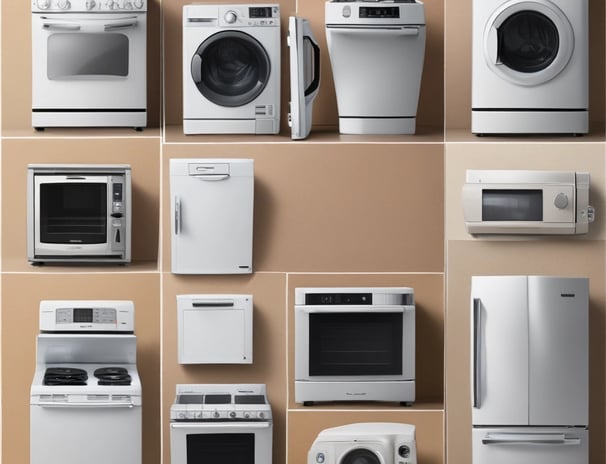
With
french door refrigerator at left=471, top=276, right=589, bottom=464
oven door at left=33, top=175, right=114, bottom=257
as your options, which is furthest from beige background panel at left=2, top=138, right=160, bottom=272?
french door refrigerator at left=471, top=276, right=589, bottom=464

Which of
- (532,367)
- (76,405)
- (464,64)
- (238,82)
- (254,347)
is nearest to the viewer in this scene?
(532,367)

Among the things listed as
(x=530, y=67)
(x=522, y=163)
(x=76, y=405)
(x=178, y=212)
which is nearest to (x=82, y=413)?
(x=76, y=405)

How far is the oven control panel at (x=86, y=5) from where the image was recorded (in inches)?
224

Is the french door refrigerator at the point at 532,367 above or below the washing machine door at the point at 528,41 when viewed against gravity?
below

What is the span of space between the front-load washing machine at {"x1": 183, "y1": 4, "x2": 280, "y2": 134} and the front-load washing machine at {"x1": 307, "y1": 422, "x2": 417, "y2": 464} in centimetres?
145

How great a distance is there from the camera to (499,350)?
17.1ft

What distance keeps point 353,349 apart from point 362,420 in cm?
32

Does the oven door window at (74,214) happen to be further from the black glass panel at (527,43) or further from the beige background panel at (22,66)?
the black glass panel at (527,43)

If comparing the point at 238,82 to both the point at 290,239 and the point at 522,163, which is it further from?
the point at 522,163

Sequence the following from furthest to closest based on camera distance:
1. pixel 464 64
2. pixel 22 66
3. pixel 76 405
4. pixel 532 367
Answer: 1. pixel 22 66
2. pixel 464 64
3. pixel 76 405
4. pixel 532 367

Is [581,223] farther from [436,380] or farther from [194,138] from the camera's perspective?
[194,138]

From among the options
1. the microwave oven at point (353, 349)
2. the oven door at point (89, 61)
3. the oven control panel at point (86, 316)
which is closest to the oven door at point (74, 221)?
the oven control panel at point (86, 316)

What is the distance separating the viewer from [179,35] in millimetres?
6125

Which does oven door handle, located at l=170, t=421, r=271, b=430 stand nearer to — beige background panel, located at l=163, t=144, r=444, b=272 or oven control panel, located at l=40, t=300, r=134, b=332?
oven control panel, located at l=40, t=300, r=134, b=332
